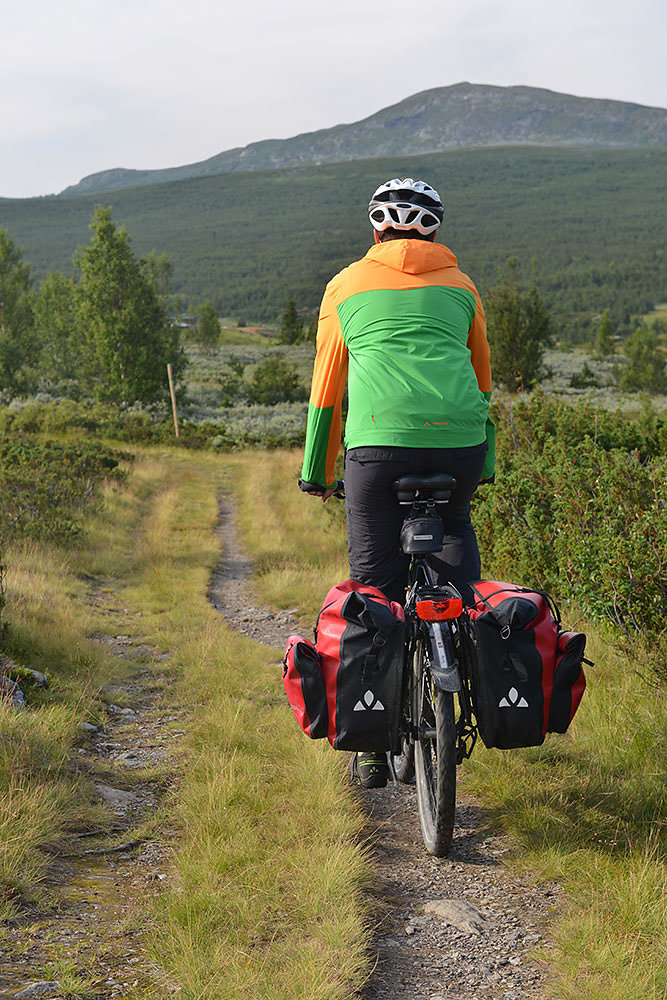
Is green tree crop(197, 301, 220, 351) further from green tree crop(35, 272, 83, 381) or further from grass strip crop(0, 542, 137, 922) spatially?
grass strip crop(0, 542, 137, 922)

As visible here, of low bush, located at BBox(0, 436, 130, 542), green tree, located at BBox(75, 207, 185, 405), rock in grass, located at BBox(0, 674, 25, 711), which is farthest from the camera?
green tree, located at BBox(75, 207, 185, 405)

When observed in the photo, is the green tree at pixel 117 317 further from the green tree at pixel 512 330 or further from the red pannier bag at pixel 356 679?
the red pannier bag at pixel 356 679

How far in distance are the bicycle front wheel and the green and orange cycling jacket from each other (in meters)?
0.83

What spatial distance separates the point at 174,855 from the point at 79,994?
3.20 ft

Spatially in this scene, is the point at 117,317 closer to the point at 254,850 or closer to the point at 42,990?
the point at 254,850

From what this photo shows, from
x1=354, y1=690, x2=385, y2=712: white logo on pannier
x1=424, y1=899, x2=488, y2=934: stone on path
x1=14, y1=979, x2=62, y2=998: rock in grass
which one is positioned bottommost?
x1=424, y1=899, x2=488, y2=934: stone on path

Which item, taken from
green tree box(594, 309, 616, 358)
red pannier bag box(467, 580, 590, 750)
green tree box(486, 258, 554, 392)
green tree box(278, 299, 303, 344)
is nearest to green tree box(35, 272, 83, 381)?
green tree box(486, 258, 554, 392)

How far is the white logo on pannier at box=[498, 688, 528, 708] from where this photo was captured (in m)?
3.10

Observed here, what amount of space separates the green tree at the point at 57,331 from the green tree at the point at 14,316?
162cm

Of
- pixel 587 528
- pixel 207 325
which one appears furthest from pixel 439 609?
pixel 207 325

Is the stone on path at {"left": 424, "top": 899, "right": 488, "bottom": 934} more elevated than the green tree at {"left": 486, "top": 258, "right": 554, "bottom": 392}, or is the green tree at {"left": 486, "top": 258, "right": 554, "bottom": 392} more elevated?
the green tree at {"left": 486, "top": 258, "right": 554, "bottom": 392}

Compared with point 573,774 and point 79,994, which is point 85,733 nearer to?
point 79,994

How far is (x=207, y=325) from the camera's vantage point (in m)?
77.1

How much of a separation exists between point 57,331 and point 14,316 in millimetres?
8540
